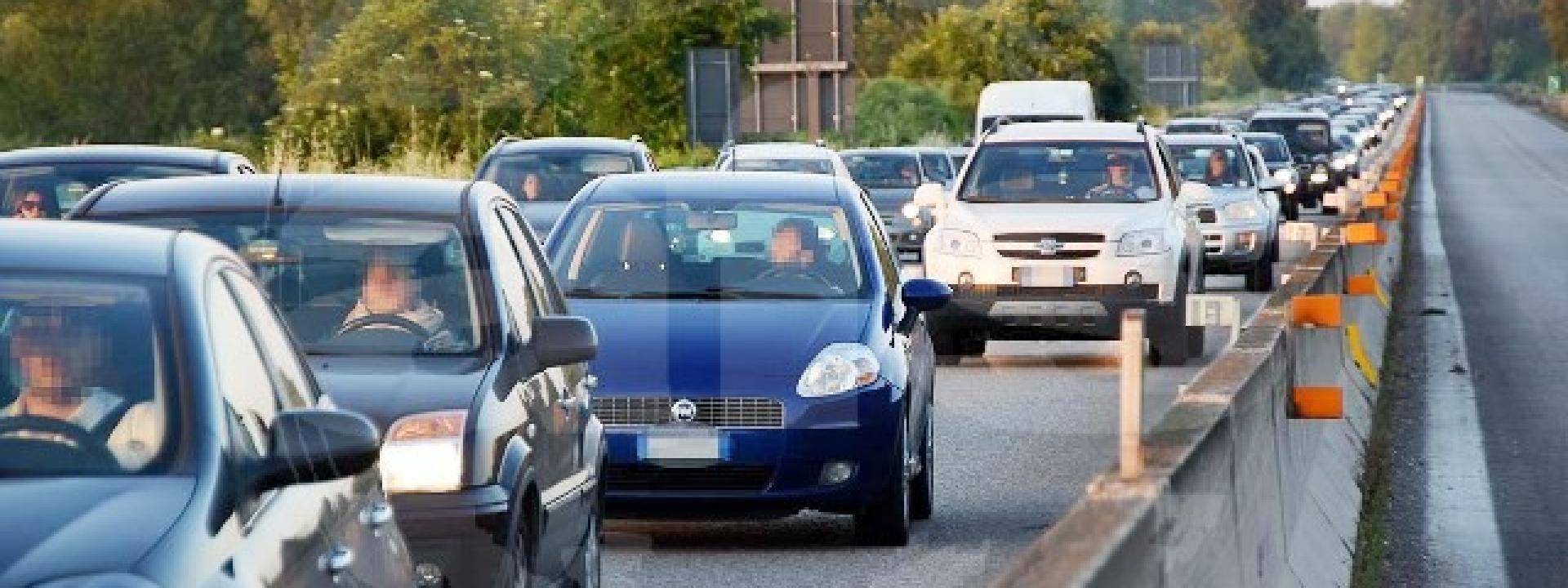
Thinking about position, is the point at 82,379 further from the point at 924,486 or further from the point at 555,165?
the point at 555,165

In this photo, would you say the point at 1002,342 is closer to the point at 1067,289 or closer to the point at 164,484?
the point at 1067,289

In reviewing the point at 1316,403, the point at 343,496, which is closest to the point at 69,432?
the point at 343,496

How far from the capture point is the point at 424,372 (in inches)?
383

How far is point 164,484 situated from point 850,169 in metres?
38.6

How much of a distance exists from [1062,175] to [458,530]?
616 inches

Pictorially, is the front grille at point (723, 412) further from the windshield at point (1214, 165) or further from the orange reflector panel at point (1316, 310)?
the windshield at point (1214, 165)

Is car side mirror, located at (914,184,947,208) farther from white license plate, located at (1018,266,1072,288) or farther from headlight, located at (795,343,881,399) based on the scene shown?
headlight, located at (795,343,881,399)

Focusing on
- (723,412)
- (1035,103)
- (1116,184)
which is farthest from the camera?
(1035,103)

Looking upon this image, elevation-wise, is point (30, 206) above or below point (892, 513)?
above

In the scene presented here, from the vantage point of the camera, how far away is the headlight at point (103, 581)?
16.8 feet

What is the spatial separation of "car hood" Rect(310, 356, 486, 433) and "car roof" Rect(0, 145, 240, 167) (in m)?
8.98

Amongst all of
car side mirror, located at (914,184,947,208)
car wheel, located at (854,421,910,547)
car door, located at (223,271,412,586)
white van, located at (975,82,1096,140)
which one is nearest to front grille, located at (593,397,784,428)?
car wheel, located at (854,421,910,547)

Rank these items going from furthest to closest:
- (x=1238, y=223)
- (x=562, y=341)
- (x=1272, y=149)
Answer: (x=1272, y=149) → (x=1238, y=223) → (x=562, y=341)

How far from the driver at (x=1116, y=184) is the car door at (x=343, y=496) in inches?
680
